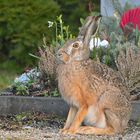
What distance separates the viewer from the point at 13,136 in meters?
7.98

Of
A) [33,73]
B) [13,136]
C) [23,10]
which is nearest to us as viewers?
[13,136]

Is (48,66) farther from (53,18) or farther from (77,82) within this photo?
(53,18)

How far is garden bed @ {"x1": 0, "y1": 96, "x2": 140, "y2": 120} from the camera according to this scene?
360 inches

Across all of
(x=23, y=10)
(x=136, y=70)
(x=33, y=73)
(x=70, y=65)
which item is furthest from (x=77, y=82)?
(x=23, y=10)

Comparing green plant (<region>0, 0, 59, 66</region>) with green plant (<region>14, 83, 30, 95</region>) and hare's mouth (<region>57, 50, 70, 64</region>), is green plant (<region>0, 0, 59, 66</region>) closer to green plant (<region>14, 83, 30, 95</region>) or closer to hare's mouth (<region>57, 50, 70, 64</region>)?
green plant (<region>14, 83, 30, 95</region>)

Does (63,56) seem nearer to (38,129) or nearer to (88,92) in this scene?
(88,92)

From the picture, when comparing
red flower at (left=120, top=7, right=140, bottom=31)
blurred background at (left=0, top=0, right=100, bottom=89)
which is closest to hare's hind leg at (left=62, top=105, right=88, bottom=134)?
red flower at (left=120, top=7, right=140, bottom=31)

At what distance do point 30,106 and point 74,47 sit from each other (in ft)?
4.71

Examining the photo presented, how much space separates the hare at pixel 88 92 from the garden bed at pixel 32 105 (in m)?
0.69

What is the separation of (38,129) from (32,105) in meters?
0.80

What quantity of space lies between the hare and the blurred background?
15.3 ft

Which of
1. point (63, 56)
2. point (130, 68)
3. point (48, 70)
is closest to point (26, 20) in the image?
point (48, 70)

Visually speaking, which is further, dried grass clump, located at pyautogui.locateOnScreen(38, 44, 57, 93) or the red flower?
the red flower

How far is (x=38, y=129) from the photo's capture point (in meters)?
8.47
